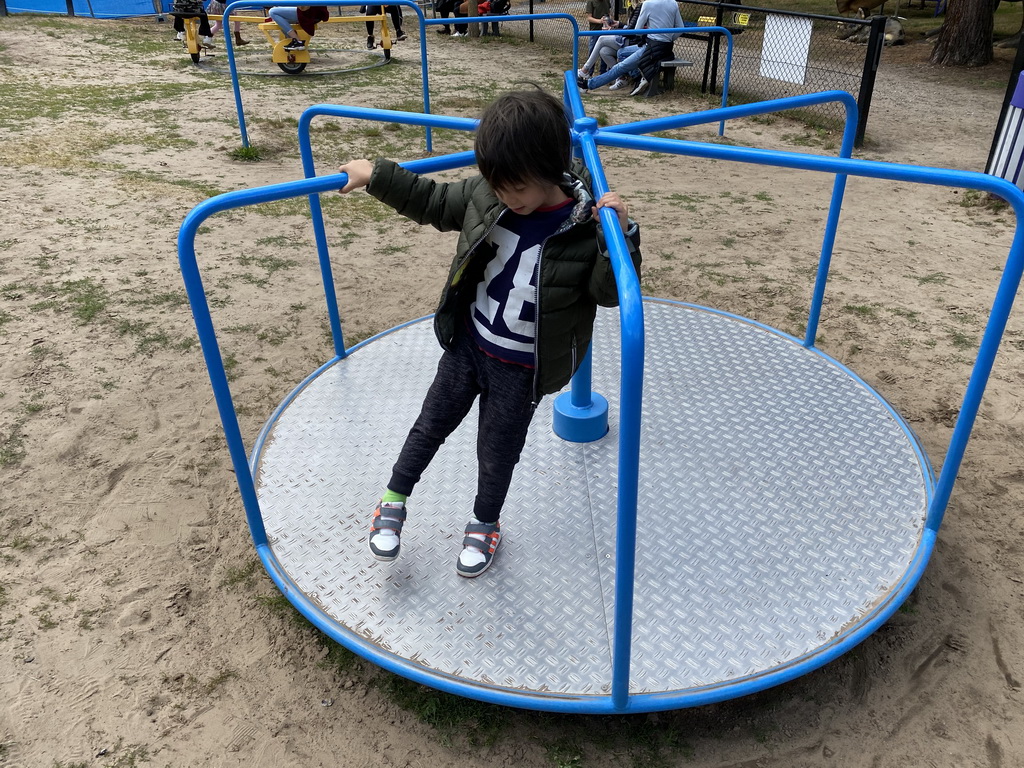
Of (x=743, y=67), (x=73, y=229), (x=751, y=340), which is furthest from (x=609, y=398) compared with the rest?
(x=743, y=67)

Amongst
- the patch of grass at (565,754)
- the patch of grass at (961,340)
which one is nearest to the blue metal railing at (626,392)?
the patch of grass at (565,754)

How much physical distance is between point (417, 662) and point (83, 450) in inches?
57.1

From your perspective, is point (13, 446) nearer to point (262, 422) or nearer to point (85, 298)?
point (262, 422)

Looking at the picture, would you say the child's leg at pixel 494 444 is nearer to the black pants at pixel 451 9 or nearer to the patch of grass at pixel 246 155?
the patch of grass at pixel 246 155

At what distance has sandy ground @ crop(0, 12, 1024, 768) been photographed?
161cm

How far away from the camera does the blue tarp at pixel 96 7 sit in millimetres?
11616

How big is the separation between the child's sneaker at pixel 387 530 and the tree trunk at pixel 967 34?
32.7 ft

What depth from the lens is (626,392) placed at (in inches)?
42.9

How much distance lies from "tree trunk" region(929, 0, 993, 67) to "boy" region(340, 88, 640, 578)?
9.81 m

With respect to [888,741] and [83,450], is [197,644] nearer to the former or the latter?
[83,450]

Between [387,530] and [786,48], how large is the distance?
6.64 meters

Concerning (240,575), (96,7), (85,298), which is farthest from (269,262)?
(96,7)

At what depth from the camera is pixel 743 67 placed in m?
8.48

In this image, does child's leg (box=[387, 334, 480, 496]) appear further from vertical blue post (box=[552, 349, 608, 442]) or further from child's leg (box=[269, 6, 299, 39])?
child's leg (box=[269, 6, 299, 39])
